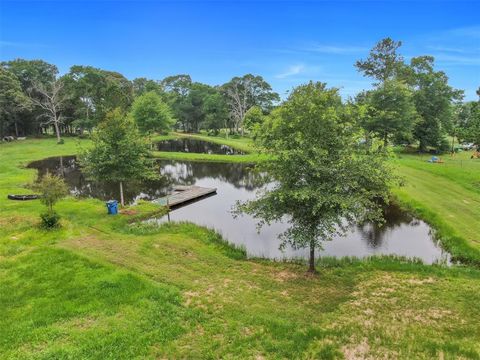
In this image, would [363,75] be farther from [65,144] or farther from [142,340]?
[142,340]

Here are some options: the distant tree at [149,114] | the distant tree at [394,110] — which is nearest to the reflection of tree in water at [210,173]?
the distant tree at [149,114]

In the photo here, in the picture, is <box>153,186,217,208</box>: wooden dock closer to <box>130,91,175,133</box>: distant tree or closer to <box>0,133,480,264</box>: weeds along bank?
<box>0,133,480,264</box>: weeds along bank

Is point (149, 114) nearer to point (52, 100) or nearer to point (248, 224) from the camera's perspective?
point (52, 100)

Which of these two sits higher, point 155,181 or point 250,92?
point 250,92

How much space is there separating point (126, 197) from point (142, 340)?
75.7ft

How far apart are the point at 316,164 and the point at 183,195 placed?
18944mm

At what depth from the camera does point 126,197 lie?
1216 inches

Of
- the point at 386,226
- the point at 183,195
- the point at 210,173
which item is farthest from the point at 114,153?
the point at 386,226

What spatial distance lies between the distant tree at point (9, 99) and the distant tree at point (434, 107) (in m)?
72.1

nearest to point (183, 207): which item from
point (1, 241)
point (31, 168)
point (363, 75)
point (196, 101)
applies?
point (1, 241)

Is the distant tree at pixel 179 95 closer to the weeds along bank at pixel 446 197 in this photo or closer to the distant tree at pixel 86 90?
the distant tree at pixel 86 90

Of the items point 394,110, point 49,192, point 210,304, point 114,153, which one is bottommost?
point 210,304

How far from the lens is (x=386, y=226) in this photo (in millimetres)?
A: 22625

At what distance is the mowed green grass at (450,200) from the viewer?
60.6 ft
